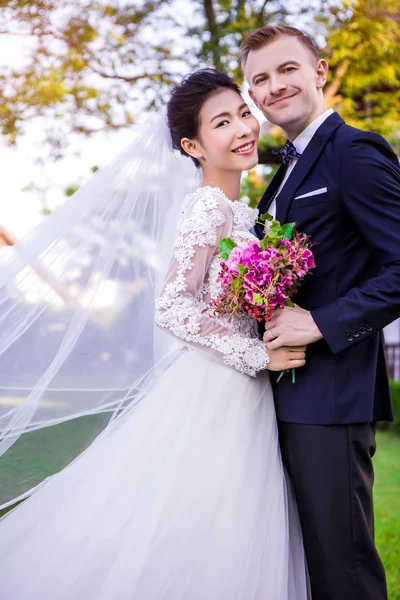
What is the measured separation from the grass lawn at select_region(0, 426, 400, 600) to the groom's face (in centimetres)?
153

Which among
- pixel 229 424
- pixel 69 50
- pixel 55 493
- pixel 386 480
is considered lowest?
pixel 386 480

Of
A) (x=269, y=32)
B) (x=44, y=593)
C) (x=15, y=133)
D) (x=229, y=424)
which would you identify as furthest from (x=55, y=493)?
(x=15, y=133)

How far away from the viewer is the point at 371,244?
7.31 ft

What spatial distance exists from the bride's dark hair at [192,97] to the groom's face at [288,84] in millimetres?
222

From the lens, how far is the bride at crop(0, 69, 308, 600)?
92.2 inches

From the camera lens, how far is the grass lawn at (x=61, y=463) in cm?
281

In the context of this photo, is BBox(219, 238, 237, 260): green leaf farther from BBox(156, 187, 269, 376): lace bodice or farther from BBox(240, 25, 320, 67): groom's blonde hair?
BBox(240, 25, 320, 67): groom's blonde hair

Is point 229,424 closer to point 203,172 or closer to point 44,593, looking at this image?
point 44,593

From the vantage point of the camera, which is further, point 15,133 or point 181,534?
point 15,133

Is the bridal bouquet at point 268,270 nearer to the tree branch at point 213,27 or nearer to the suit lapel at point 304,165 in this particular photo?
the suit lapel at point 304,165

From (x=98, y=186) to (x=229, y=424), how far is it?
125 centimetres

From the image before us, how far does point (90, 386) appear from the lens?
295 centimetres

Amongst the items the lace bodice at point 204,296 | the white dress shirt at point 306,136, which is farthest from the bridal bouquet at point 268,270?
the white dress shirt at point 306,136

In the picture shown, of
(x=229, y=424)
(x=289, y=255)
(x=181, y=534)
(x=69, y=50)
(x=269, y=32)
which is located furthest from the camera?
(x=69, y=50)
